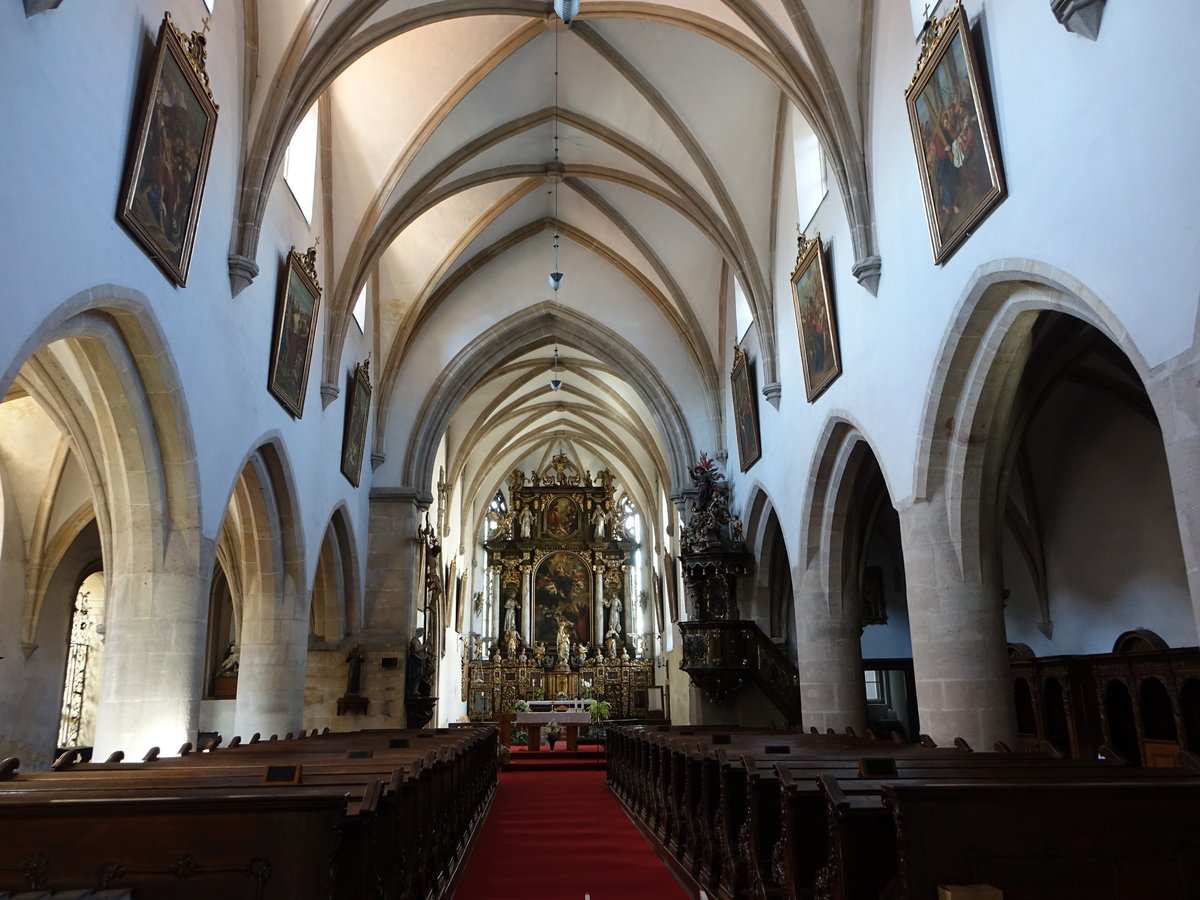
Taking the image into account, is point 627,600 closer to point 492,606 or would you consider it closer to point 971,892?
point 492,606

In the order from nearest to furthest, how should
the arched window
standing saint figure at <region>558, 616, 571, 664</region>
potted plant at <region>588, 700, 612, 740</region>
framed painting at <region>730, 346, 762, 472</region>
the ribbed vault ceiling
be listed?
the ribbed vault ceiling < the arched window < framed painting at <region>730, 346, 762, 472</region> < potted plant at <region>588, 700, 612, 740</region> < standing saint figure at <region>558, 616, 571, 664</region>

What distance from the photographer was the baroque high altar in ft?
102

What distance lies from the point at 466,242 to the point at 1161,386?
43.6ft

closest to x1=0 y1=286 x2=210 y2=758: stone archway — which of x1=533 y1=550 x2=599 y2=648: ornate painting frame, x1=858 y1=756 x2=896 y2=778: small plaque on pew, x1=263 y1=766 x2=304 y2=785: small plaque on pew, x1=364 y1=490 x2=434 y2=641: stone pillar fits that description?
x1=263 y1=766 x2=304 y2=785: small plaque on pew

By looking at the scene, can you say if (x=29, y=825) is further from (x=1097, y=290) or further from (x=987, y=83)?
(x=987, y=83)

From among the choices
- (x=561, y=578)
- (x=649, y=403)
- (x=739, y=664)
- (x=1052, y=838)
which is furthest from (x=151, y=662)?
(x=561, y=578)

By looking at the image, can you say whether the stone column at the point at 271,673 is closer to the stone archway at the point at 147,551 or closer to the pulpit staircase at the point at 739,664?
the stone archway at the point at 147,551

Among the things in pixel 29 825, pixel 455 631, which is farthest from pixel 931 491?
pixel 455 631

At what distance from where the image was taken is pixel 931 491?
8.85m

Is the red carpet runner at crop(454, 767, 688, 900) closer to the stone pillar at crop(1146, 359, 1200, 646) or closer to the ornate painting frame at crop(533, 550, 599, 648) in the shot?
the stone pillar at crop(1146, 359, 1200, 646)

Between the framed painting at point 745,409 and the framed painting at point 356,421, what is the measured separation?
21.7 ft

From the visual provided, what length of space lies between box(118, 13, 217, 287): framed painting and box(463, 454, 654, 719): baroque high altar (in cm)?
2404

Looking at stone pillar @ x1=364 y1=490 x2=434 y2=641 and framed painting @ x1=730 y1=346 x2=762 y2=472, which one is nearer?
framed painting @ x1=730 y1=346 x2=762 y2=472

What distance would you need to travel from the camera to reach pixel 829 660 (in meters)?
12.8
